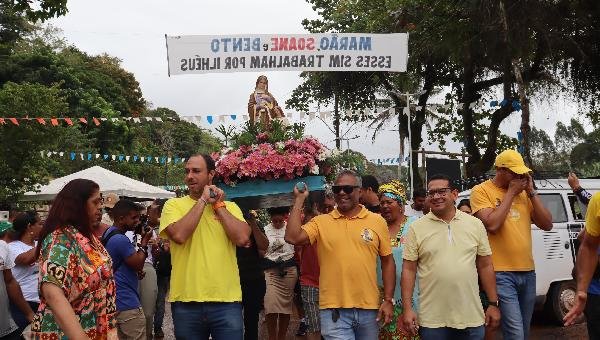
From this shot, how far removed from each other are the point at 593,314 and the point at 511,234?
3.90 feet

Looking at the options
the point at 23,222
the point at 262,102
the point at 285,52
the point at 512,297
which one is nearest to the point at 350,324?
the point at 512,297

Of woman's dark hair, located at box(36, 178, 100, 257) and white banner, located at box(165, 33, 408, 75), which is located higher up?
white banner, located at box(165, 33, 408, 75)

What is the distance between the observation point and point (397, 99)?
98.1ft

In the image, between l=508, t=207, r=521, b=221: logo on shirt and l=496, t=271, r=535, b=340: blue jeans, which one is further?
l=508, t=207, r=521, b=221: logo on shirt

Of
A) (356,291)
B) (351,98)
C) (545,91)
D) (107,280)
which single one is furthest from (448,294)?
(351,98)

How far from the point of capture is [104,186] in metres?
20.0

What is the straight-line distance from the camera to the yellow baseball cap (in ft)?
19.8

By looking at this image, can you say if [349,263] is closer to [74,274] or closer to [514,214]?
[514,214]

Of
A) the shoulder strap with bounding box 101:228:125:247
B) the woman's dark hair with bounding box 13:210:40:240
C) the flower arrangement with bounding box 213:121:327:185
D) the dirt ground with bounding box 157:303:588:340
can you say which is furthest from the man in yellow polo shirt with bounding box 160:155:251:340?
the dirt ground with bounding box 157:303:588:340

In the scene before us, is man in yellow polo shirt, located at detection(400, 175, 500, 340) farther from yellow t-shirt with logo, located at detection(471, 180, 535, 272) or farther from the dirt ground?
the dirt ground

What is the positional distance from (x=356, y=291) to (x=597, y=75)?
54.3ft

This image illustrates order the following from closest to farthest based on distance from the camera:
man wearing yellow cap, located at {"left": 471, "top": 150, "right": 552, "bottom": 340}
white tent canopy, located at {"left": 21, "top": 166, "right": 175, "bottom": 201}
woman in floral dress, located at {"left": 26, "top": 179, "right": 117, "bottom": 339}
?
woman in floral dress, located at {"left": 26, "top": 179, "right": 117, "bottom": 339}
man wearing yellow cap, located at {"left": 471, "top": 150, "right": 552, "bottom": 340}
white tent canopy, located at {"left": 21, "top": 166, "right": 175, "bottom": 201}

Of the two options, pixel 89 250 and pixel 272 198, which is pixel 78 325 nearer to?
pixel 89 250

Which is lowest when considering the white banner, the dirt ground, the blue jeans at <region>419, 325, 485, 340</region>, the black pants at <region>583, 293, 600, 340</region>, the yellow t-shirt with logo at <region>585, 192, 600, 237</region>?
the dirt ground
